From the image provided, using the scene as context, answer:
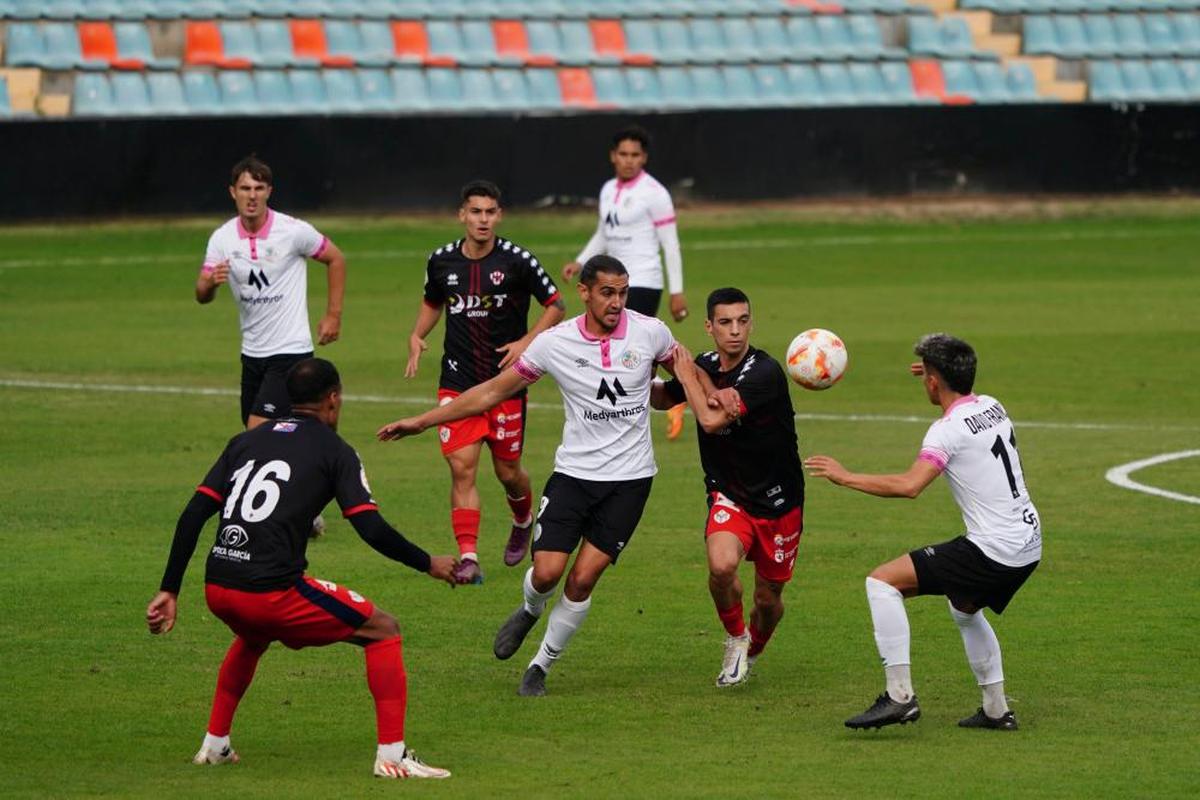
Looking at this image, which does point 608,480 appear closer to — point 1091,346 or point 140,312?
point 1091,346

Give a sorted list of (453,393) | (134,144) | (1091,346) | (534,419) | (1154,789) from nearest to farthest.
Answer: (1154,789), (453,393), (534,419), (1091,346), (134,144)

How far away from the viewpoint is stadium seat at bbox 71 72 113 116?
3057 centimetres

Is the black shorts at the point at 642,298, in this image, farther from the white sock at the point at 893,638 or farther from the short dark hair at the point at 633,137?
the white sock at the point at 893,638

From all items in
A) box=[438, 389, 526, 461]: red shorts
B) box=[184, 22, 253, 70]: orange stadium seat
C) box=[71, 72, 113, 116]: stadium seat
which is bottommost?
box=[438, 389, 526, 461]: red shorts

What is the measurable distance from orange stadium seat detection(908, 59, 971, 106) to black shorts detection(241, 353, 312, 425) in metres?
23.0

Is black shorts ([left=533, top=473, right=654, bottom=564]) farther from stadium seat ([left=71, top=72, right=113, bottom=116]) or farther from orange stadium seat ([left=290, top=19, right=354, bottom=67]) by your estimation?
orange stadium seat ([left=290, top=19, right=354, bottom=67])

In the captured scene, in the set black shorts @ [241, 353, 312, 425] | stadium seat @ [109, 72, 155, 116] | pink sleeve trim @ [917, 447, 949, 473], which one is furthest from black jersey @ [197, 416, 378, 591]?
stadium seat @ [109, 72, 155, 116]

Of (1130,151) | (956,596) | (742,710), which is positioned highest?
(1130,151)

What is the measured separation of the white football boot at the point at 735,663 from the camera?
378 inches

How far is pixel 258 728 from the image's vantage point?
8.80 meters

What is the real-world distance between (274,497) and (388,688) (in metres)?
0.85

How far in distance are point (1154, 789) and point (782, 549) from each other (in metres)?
2.39

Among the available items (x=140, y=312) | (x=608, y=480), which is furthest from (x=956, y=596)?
(x=140, y=312)

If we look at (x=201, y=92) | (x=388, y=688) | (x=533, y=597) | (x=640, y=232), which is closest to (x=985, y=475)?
(x=533, y=597)
